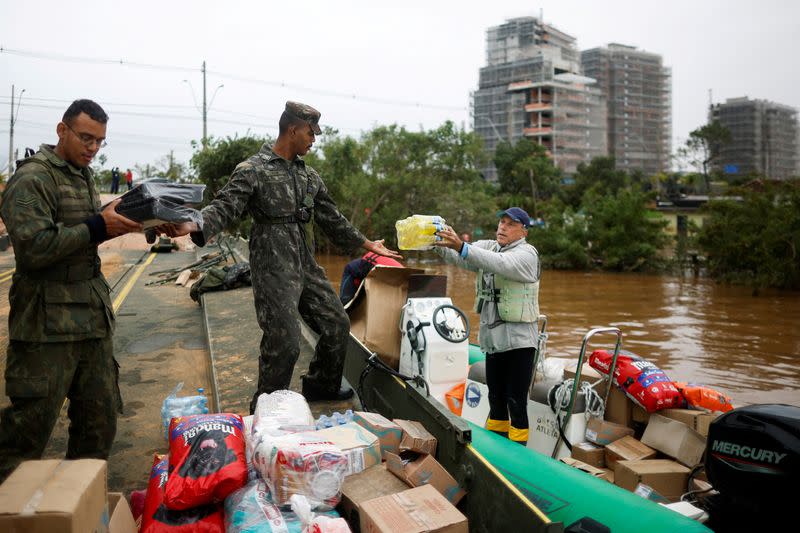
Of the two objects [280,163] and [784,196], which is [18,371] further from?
[784,196]

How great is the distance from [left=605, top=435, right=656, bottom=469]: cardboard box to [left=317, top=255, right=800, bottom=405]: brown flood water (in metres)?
4.07

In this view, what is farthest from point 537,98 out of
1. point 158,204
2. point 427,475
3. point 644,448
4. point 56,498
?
point 56,498

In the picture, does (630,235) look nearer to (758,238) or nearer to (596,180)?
(758,238)

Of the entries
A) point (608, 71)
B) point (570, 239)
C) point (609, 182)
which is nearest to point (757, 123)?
point (608, 71)

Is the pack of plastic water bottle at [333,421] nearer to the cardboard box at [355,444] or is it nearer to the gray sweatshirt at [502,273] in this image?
the cardboard box at [355,444]

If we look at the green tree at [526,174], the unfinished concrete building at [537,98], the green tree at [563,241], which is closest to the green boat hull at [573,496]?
the green tree at [563,241]

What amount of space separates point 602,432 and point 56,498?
391 centimetres

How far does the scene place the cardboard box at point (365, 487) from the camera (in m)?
2.86

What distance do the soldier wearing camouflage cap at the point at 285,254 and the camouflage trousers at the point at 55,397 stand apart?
1080 mm

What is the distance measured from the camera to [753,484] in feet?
10.0

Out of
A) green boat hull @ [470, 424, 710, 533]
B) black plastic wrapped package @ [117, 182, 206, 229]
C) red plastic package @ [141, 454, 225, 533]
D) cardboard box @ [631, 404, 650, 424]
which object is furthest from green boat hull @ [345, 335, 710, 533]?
cardboard box @ [631, 404, 650, 424]

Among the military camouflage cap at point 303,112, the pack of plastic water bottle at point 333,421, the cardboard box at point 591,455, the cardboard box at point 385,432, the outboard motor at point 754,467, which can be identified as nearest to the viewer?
the outboard motor at point 754,467

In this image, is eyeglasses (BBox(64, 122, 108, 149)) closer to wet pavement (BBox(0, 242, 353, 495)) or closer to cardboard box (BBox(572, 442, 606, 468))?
wet pavement (BBox(0, 242, 353, 495))

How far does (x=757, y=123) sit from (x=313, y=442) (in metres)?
140
